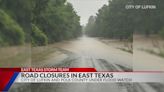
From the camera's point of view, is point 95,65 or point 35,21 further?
point 35,21

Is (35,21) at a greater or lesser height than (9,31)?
greater

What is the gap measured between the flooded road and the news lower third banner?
0.06m

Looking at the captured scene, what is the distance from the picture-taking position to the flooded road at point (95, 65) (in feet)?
17.7

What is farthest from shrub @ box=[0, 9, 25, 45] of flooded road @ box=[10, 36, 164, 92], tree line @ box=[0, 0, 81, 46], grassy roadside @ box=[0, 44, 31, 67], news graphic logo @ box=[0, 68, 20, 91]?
flooded road @ box=[10, 36, 164, 92]

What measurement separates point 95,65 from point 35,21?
1.06 meters

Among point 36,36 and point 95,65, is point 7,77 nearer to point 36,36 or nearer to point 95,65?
point 36,36

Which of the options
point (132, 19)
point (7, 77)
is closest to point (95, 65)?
point (132, 19)

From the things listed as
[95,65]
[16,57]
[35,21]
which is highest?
[35,21]

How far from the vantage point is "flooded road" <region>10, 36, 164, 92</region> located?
17.7ft

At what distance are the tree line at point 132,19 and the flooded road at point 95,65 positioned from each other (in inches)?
11.6

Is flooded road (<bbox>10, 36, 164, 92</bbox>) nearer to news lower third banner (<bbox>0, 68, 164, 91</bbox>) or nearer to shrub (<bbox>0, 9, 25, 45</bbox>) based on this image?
news lower third banner (<bbox>0, 68, 164, 91</bbox>)

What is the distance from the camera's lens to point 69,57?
558 centimetres

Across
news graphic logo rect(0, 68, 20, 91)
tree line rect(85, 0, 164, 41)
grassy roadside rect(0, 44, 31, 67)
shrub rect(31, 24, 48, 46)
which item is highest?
tree line rect(85, 0, 164, 41)

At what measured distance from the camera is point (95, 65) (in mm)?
5430
